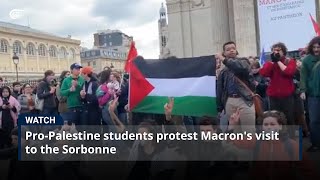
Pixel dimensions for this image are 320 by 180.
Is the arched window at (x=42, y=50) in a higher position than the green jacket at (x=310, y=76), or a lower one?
higher

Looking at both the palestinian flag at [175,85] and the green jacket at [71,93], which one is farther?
the green jacket at [71,93]

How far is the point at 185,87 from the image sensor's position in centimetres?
698

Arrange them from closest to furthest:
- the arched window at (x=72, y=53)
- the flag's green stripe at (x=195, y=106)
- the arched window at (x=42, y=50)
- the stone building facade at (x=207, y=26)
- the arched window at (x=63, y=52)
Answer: the flag's green stripe at (x=195, y=106) < the stone building facade at (x=207, y=26) < the arched window at (x=42, y=50) < the arched window at (x=63, y=52) < the arched window at (x=72, y=53)

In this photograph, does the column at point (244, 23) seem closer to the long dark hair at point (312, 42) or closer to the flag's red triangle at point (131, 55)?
the long dark hair at point (312, 42)

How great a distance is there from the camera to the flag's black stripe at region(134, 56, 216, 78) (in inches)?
274

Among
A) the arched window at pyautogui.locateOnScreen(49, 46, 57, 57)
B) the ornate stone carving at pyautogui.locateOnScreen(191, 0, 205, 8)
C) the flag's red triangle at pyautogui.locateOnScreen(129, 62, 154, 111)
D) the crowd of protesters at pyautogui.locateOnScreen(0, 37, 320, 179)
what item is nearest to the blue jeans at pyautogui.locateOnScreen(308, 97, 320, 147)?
the crowd of protesters at pyautogui.locateOnScreen(0, 37, 320, 179)

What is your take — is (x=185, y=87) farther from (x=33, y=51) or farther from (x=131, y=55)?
(x=33, y=51)

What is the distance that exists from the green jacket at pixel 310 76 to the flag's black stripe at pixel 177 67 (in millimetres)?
1473

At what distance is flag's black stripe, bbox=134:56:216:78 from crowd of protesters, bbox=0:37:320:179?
201mm

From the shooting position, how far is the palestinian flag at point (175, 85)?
22.5ft

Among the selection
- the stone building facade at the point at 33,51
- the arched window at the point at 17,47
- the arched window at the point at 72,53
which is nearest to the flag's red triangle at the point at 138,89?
the stone building facade at the point at 33,51

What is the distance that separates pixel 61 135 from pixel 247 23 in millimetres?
17204

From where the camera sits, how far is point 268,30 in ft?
60.7

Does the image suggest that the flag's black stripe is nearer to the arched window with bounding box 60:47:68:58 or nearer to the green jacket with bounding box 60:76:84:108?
the green jacket with bounding box 60:76:84:108
